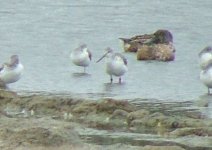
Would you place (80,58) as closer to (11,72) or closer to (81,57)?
(81,57)

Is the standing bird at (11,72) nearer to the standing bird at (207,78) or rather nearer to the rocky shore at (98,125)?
the rocky shore at (98,125)

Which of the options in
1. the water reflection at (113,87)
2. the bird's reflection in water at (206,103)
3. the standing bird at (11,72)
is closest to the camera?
the bird's reflection in water at (206,103)

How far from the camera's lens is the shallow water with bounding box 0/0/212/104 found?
1780cm

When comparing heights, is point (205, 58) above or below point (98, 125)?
above

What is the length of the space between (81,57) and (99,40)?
4.06m

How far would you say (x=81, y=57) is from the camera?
791 inches

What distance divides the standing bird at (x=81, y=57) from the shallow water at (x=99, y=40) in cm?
19

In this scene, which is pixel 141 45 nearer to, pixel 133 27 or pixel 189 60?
pixel 189 60

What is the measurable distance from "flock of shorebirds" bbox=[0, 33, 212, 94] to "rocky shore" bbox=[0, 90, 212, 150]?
2.18m

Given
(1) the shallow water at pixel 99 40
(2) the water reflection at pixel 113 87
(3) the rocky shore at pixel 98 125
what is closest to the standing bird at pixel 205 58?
(1) the shallow water at pixel 99 40

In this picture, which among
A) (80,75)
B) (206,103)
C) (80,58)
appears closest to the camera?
(206,103)

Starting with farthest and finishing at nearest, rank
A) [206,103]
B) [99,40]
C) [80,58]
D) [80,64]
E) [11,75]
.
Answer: [99,40]
[80,64]
[80,58]
[11,75]
[206,103]

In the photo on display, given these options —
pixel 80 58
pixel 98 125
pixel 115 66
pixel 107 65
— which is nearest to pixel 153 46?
pixel 80 58

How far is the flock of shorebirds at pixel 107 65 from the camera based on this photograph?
17828 mm
